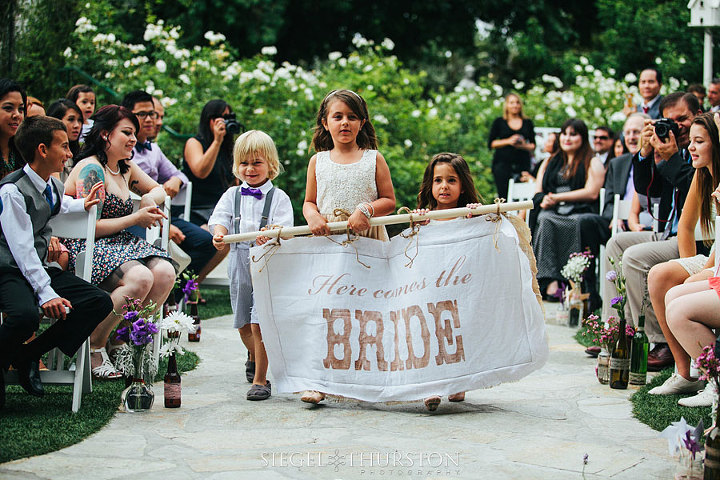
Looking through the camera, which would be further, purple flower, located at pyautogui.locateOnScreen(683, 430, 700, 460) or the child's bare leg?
the child's bare leg

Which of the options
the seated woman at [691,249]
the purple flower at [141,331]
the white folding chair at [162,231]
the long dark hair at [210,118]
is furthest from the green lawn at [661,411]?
the long dark hair at [210,118]

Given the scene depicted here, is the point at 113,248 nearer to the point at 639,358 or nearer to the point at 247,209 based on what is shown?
the point at 247,209

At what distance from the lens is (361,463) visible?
367 cm

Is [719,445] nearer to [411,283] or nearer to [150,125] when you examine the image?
[411,283]

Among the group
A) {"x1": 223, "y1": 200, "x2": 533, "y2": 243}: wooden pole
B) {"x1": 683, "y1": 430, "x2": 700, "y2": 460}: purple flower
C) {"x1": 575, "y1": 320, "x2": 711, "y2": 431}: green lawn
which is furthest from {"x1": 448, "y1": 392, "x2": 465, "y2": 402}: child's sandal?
{"x1": 683, "y1": 430, "x2": 700, "y2": 460}: purple flower

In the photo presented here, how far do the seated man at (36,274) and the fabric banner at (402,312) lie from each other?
0.92 metres

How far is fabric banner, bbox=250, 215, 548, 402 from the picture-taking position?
4.50 m

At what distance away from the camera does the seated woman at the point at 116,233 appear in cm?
518

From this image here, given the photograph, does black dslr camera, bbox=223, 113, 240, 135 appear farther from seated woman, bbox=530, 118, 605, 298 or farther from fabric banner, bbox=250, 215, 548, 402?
fabric banner, bbox=250, 215, 548, 402

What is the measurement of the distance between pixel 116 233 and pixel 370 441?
227 cm

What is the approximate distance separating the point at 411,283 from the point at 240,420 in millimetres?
1093

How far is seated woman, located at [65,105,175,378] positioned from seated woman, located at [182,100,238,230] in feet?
7.48

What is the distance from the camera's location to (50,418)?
4332mm

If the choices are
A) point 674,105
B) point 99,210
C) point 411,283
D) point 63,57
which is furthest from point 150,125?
point 63,57
